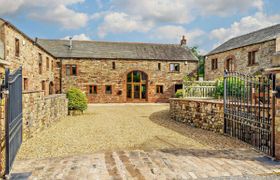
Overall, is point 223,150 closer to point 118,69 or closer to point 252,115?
point 252,115

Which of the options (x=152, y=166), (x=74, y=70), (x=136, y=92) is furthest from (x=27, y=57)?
(x=152, y=166)

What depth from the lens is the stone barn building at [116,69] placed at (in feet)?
79.7

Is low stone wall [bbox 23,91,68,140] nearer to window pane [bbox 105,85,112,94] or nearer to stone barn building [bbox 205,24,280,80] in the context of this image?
window pane [bbox 105,85,112,94]

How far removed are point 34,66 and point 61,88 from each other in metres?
7.65

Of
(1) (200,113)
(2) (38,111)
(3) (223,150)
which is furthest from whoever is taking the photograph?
(1) (200,113)

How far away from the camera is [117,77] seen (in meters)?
25.3

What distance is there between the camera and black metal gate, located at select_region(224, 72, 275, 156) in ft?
18.4

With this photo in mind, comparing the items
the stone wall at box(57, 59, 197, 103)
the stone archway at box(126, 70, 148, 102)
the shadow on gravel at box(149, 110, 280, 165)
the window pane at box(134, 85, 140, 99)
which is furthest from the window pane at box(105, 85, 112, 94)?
the shadow on gravel at box(149, 110, 280, 165)

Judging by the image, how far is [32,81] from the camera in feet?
54.2

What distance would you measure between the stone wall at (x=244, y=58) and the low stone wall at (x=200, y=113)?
10321 mm

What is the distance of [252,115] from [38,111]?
7.64 meters

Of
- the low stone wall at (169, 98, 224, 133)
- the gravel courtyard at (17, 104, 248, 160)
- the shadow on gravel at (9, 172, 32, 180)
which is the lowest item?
the gravel courtyard at (17, 104, 248, 160)

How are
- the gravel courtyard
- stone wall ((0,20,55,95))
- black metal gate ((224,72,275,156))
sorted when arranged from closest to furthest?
black metal gate ((224,72,275,156)), the gravel courtyard, stone wall ((0,20,55,95))

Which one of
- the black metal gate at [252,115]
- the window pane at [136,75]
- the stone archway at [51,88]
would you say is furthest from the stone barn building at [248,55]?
the stone archway at [51,88]
